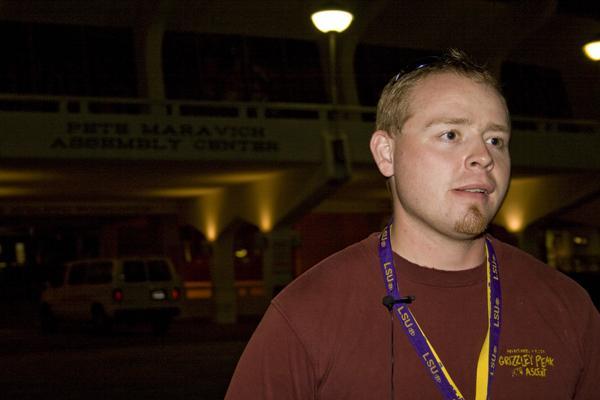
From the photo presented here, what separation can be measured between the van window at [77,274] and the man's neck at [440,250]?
70.3ft

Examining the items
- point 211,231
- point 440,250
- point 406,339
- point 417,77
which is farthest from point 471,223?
point 211,231

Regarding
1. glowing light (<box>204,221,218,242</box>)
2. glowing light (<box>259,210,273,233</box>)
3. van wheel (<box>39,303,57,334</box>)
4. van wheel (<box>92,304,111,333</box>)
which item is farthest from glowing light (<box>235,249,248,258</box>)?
van wheel (<box>92,304,111,333</box>)

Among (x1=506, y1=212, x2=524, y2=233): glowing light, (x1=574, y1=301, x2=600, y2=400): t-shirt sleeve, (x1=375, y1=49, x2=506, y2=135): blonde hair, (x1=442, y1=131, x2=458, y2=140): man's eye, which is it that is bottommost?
(x1=574, y1=301, x2=600, y2=400): t-shirt sleeve

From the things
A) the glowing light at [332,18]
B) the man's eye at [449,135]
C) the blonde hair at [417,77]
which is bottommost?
the man's eye at [449,135]

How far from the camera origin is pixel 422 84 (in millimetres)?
2896

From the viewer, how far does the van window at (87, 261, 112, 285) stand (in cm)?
2267

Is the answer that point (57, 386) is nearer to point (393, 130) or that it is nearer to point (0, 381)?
point (0, 381)

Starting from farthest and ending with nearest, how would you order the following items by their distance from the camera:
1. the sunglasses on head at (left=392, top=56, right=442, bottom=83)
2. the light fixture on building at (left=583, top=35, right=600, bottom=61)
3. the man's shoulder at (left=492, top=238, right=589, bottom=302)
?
the light fixture on building at (left=583, top=35, right=600, bottom=61)
the sunglasses on head at (left=392, top=56, right=442, bottom=83)
the man's shoulder at (left=492, top=238, right=589, bottom=302)

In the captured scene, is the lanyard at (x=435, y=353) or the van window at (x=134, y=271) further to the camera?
the van window at (x=134, y=271)

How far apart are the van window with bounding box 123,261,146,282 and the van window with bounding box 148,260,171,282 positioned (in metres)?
0.17

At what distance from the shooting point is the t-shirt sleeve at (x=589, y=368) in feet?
8.95

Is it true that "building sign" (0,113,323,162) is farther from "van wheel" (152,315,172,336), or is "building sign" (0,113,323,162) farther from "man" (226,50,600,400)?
"man" (226,50,600,400)

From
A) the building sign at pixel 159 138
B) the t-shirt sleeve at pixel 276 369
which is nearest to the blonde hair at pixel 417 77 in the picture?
the t-shirt sleeve at pixel 276 369

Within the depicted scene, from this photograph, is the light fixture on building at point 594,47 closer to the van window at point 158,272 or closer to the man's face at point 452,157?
the van window at point 158,272
